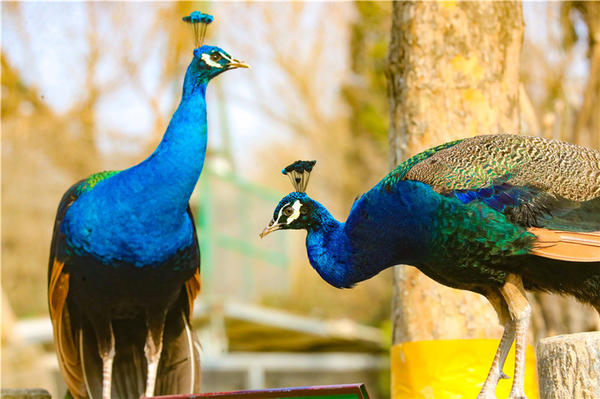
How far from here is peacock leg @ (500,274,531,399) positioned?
262cm

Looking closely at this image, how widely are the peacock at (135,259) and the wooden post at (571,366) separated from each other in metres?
1.57

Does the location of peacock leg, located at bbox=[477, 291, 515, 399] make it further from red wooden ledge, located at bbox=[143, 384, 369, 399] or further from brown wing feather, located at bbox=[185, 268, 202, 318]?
brown wing feather, located at bbox=[185, 268, 202, 318]

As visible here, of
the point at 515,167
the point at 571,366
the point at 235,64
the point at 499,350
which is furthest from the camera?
the point at 235,64

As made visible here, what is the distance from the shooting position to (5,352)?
7.67m

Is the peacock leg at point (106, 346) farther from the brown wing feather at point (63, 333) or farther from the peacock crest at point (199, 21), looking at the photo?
the peacock crest at point (199, 21)

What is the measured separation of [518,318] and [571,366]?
263 millimetres

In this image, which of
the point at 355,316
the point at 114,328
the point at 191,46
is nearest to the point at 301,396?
the point at 114,328

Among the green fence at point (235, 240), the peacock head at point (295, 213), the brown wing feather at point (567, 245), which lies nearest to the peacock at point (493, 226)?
the brown wing feather at point (567, 245)

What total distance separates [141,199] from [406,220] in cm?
112

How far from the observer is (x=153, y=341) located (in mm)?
3490

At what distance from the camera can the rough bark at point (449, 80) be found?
12.6 ft

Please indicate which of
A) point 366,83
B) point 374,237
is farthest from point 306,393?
point 366,83

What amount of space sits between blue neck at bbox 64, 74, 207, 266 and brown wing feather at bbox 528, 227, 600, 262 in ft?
4.80

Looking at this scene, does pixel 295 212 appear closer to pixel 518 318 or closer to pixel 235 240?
pixel 518 318
